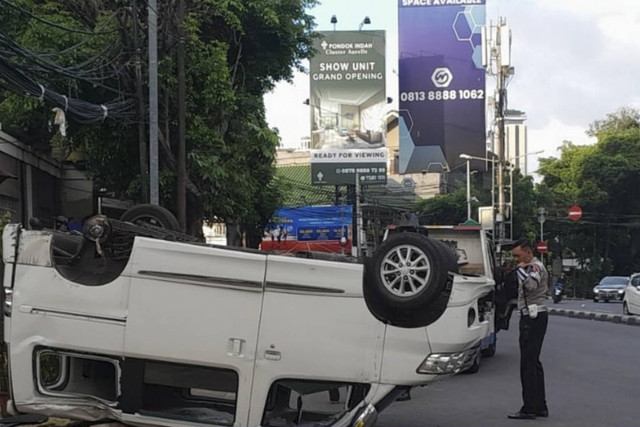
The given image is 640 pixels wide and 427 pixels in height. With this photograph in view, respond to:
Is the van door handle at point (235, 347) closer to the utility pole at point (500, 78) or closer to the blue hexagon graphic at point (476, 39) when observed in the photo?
the utility pole at point (500, 78)

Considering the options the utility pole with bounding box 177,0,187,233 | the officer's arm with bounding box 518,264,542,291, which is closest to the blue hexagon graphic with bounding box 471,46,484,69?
the utility pole with bounding box 177,0,187,233

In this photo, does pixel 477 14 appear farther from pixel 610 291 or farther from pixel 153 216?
pixel 153 216

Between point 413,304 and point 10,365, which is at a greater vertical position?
point 413,304

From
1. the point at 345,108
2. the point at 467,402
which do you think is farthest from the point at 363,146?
the point at 467,402

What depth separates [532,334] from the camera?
7.33m

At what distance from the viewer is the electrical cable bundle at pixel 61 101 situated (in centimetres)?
913

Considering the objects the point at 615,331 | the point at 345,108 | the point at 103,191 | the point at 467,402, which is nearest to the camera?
the point at 467,402

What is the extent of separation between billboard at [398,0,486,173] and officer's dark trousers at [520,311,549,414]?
3856cm

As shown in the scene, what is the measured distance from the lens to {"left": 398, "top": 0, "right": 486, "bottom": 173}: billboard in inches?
A: 1764

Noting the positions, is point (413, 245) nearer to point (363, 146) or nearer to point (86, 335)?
point (86, 335)

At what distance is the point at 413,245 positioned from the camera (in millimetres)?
4973

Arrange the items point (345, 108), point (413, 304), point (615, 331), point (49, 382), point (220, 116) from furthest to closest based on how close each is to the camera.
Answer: point (345, 108)
point (615, 331)
point (220, 116)
point (49, 382)
point (413, 304)

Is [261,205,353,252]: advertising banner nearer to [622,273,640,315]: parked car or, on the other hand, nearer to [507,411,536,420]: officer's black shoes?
[622,273,640,315]: parked car

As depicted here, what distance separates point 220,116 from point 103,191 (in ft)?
15.2
